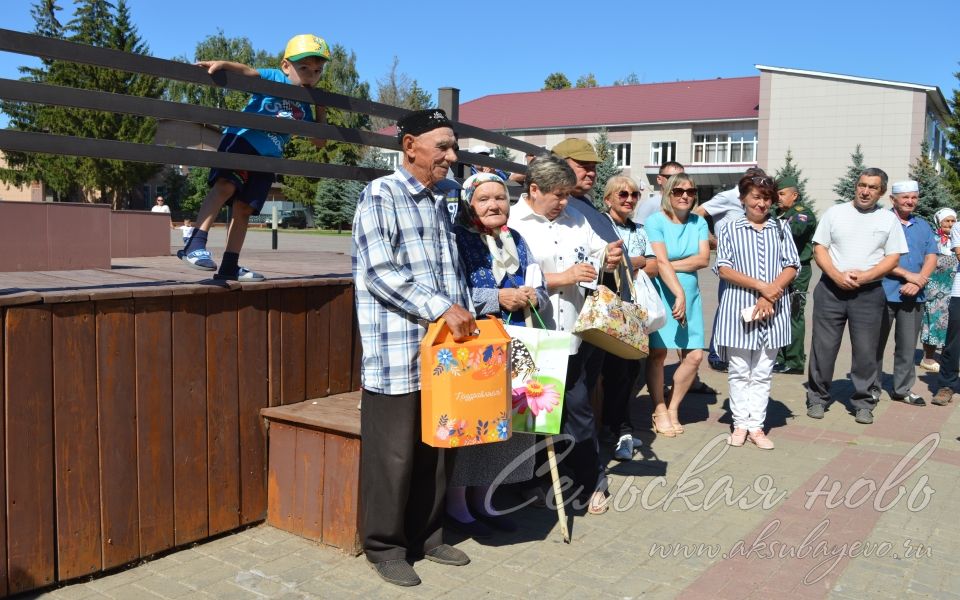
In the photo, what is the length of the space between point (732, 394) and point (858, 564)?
2262 mm

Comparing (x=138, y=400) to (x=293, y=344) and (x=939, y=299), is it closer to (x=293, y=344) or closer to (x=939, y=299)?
(x=293, y=344)

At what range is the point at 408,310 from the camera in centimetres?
372

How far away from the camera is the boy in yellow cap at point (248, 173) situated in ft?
15.1

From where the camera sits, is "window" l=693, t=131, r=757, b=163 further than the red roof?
No

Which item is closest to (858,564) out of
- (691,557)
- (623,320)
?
(691,557)

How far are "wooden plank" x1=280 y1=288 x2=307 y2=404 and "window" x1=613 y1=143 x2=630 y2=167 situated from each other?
162 ft

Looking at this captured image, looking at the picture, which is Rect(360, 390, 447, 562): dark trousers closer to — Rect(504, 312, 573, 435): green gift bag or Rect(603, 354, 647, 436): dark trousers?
Rect(504, 312, 573, 435): green gift bag

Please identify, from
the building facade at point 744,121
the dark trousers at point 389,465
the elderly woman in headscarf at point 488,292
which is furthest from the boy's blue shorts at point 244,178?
the building facade at point 744,121

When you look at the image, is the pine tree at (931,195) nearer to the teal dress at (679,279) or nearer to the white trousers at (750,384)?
the white trousers at (750,384)

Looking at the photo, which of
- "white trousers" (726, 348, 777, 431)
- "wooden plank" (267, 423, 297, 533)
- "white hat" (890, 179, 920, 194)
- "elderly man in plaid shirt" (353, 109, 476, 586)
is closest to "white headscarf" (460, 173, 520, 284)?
"elderly man in plaid shirt" (353, 109, 476, 586)

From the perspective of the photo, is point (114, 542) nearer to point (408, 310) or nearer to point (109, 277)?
point (109, 277)

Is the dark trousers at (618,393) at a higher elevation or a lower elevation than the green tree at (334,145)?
lower

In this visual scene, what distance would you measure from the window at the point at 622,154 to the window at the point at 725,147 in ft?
12.9

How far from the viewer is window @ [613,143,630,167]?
52.4 metres
